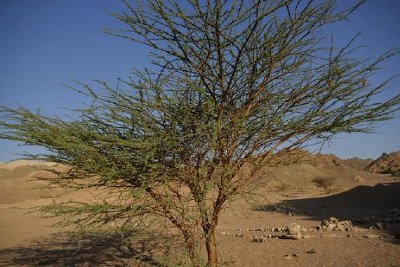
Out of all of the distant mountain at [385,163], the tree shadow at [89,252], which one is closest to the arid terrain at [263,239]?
the tree shadow at [89,252]

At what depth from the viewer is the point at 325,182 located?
3141 cm

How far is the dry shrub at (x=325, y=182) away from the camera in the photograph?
30.7 meters

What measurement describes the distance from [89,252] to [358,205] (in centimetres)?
1457

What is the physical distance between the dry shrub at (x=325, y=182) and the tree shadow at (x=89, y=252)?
2187cm

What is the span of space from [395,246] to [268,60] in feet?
21.6

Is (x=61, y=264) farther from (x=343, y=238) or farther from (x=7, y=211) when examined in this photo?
(x=7, y=211)

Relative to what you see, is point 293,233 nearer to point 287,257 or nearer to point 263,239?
point 263,239

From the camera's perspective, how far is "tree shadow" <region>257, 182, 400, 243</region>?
51.5 ft

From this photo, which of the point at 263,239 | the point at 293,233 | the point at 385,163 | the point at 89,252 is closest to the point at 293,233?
the point at 293,233

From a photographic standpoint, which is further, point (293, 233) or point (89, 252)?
point (89, 252)

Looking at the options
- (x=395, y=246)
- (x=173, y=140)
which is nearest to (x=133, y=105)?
(x=173, y=140)

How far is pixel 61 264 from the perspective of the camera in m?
9.77

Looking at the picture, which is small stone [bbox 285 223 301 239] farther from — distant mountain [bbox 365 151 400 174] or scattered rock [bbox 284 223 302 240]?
distant mountain [bbox 365 151 400 174]

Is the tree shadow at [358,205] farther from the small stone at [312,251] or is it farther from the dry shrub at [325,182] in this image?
the dry shrub at [325,182]
